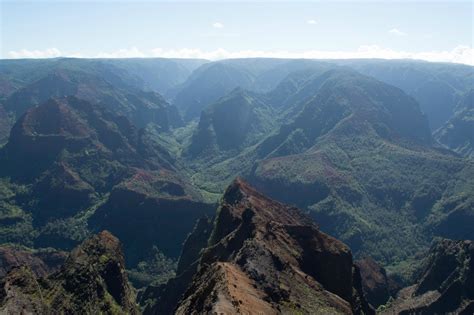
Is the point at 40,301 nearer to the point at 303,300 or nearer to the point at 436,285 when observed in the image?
the point at 303,300

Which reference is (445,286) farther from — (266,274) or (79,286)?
(79,286)

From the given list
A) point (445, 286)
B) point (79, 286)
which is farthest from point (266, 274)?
point (445, 286)

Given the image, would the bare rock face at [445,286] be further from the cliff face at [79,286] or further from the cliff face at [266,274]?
the cliff face at [79,286]

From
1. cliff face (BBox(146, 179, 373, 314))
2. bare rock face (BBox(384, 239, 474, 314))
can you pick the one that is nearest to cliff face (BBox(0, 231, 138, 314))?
cliff face (BBox(146, 179, 373, 314))

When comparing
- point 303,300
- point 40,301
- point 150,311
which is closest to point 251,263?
point 303,300

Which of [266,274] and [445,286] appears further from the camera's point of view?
[445,286]

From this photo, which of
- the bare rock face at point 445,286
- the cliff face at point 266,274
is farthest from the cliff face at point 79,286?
the bare rock face at point 445,286
